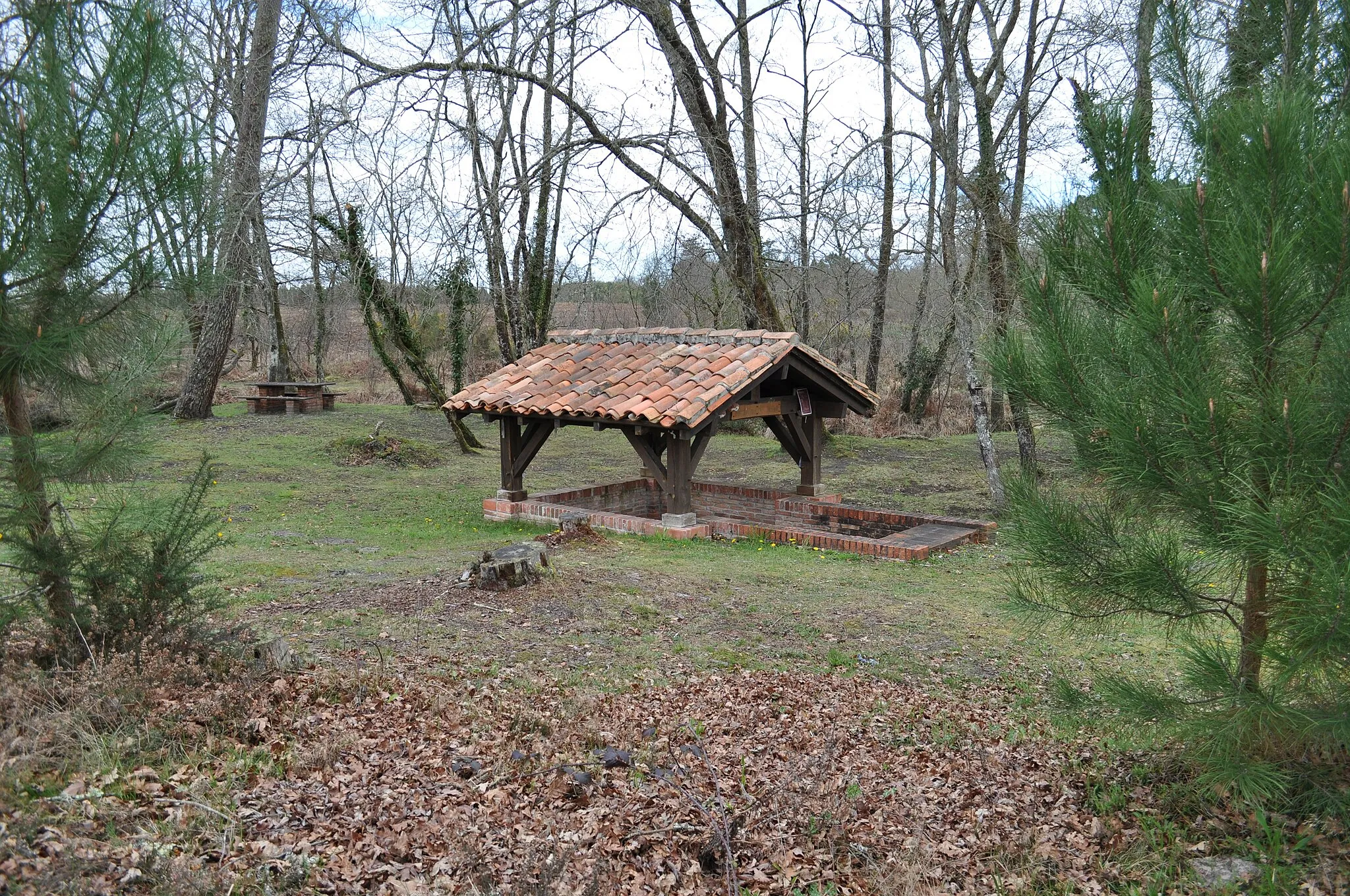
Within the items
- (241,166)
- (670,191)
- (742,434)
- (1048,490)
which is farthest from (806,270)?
(1048,490)

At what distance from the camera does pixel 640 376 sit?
10.8 meters

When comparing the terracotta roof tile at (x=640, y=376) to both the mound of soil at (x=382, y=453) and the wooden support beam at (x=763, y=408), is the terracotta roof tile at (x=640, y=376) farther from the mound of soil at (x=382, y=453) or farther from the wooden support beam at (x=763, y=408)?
the mound of soil at (x=382, y=453)

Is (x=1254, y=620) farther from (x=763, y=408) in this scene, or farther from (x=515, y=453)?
(x=515, y=453)

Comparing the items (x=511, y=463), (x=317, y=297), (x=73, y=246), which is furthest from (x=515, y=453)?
(x=317, y=297)

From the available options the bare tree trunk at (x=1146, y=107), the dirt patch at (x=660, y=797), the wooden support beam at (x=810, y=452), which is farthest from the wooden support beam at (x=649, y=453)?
the bare tree trunk at (x=1146, y=107)

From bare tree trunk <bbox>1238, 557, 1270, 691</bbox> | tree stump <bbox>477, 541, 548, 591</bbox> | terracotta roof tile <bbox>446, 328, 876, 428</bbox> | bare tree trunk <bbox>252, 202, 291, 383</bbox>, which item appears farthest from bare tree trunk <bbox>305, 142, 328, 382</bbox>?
bare tree trunk <bbox>1238, 557, 1270, 691</bbox>

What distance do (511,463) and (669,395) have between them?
105 inches

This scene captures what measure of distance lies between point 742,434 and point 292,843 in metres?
17.7

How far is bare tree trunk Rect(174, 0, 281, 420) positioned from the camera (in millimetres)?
11477

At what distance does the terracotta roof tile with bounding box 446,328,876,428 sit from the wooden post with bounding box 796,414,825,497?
70 centimetres

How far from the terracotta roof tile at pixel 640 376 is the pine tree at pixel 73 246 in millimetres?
5955

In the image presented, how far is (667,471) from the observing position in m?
10.7

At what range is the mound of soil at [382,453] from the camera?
50.3 ft

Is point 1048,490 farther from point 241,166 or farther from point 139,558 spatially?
point 241,166
